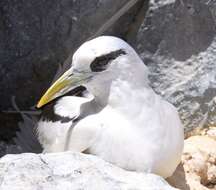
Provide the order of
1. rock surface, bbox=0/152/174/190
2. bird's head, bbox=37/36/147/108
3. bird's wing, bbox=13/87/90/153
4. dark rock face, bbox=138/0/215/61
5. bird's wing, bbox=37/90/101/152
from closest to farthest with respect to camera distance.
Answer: rock surface, bbox=0/152/174/190 → bird's head, bbox=37/36/147/108 → bird's wing, bbox=37/90/101/152 → bird's wing, bbox=13/87/90/153 → dark rock face, bbox=138/0/215/61

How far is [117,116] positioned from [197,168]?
82 centimetres

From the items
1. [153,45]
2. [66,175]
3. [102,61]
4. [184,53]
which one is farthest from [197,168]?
[66,175]

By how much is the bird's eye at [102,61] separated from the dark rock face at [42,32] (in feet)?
3.13

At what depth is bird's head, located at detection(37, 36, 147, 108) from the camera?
3.42 m

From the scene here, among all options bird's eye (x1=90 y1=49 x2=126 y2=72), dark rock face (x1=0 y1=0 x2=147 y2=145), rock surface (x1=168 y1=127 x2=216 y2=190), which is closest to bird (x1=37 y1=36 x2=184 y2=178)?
bird's eye (x1=90 y1=49 x2=126 y2=72)

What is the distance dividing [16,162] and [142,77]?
96cm

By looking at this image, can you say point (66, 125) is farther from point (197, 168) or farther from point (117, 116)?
point (197, 168)

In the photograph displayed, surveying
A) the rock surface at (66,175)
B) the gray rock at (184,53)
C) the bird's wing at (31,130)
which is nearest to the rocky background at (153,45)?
the gray rock at (184,53)

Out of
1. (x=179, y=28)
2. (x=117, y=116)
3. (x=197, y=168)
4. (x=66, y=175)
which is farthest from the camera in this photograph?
(x=179, y=28)

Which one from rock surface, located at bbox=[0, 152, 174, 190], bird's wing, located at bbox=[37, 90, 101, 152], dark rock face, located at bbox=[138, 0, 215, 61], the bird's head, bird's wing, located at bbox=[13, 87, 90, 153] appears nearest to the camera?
rock surface, located at bbox=[0, 152, 174, 190]

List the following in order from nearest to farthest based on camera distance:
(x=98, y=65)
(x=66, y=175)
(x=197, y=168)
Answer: (x=66, y=175)
(x=98, y=65)
(x=197, y=168)

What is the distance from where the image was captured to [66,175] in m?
2.94

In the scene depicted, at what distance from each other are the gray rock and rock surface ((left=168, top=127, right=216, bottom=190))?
0.21 m

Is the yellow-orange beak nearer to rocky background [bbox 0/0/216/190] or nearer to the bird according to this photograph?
the bird
